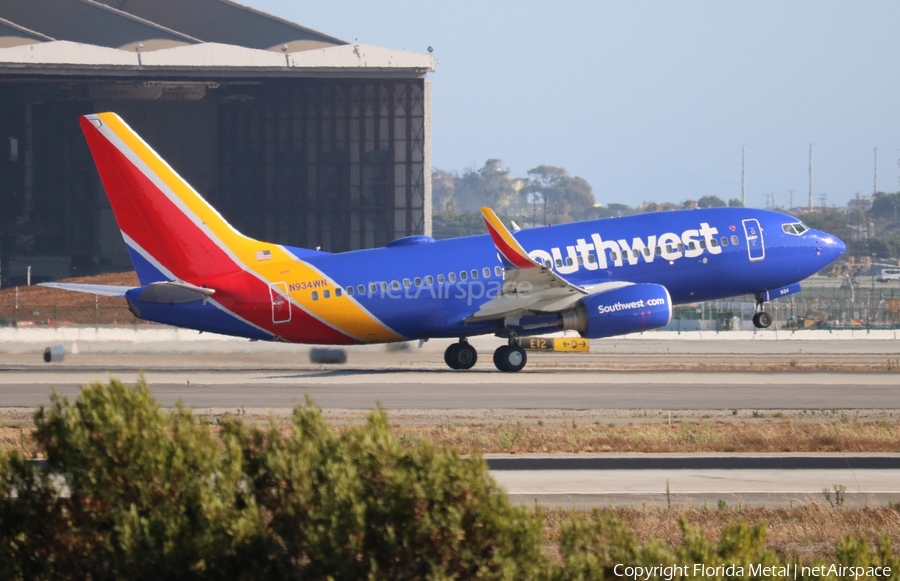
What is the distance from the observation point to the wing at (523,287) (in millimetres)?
34938

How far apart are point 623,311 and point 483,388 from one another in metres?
5.57

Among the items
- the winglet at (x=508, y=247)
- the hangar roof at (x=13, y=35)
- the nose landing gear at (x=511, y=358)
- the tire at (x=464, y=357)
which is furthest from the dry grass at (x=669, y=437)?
the hangar roof at (x=13, y=35)

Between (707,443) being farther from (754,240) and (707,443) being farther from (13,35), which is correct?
(13,35)

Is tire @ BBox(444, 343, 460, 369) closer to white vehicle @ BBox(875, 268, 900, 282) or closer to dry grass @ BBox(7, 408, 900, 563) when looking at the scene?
dry grass @ BBox(7, 408, 900, 563)

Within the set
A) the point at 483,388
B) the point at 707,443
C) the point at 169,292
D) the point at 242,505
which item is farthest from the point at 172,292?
the point at 242,505

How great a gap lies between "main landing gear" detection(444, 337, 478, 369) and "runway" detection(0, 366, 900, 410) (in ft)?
1.35

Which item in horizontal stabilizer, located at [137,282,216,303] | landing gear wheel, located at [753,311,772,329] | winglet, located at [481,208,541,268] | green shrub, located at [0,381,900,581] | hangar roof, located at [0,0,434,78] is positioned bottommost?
green shrub, located at [0,381,900,581]

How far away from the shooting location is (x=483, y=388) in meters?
32.4

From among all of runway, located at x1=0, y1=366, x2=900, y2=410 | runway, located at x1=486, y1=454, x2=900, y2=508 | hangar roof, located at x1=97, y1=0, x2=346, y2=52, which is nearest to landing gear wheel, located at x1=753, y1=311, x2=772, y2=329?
runway, located at x1=0, y1=366, x2=900, y2=410

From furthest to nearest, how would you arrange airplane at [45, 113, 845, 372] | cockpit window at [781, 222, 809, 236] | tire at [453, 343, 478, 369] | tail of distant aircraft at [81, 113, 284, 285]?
cockpit window at [781, 222, 809, 236]
tire at [453, 343, 478, 369]
airplane at [45, 113, 845, 372]
tail of distant aircraft at [81, 113, 284, 285]

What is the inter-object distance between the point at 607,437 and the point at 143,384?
1439 centimetres

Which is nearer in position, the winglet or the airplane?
the airplane

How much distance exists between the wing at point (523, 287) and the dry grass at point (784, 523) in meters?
19.5

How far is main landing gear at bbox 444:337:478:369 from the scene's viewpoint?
1516 inches
